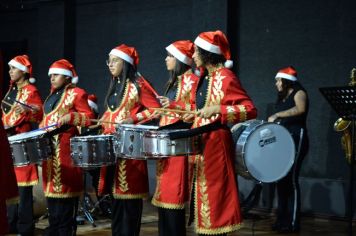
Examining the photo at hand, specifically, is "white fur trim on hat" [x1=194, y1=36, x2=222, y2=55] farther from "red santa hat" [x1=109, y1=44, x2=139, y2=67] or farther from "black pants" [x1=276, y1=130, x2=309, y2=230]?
"black pants" [x1=276, y1=130, x2=309, y2=230]

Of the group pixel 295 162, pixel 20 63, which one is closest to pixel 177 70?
pixel 20 63

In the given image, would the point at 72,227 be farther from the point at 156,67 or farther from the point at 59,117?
the point at 156,67

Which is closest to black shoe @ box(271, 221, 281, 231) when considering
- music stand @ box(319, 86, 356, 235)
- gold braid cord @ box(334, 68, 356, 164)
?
gold braid cord @ box(334, 68, 356, 164)

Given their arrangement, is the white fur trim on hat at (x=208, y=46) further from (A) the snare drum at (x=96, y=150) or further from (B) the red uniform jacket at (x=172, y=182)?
(A) the snare drum at (x=96, y=150)

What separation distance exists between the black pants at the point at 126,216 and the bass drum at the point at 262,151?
108 cm

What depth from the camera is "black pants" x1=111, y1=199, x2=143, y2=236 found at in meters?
4.92

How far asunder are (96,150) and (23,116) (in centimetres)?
165

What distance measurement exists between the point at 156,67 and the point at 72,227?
4495 millimetres

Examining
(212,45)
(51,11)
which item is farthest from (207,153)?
(51,11)

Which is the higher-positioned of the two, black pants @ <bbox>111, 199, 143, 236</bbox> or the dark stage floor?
black pants @ <bbox>111, 199, 143, 236</bbox>

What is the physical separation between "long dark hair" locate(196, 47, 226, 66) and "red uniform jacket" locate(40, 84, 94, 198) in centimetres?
150

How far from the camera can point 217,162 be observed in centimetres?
383

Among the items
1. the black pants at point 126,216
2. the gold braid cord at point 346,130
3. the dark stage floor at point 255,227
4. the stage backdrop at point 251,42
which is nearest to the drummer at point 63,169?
the black pants at point 126,216

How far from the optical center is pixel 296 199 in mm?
6430
